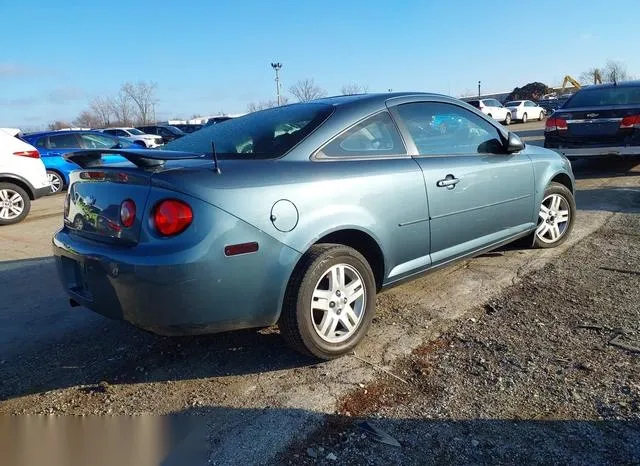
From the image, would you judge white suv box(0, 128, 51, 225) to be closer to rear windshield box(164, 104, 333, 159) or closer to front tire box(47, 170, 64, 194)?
front tire box(47, 170, 64, 194)

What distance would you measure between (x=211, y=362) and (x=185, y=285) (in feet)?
2.74

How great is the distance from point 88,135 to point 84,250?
10973 mm

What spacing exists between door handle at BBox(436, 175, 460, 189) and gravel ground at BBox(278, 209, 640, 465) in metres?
0.92

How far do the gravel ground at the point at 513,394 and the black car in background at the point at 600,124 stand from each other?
18.3 feet

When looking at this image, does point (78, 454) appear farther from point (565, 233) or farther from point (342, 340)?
point (565, 233)

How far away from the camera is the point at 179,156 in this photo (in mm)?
3049

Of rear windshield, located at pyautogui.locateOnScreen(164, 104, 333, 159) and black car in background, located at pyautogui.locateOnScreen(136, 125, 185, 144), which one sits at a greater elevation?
black car in background, located at pyautogui.locateOnScreen(136, 125, 185, 144)

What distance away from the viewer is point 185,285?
2.64 meters

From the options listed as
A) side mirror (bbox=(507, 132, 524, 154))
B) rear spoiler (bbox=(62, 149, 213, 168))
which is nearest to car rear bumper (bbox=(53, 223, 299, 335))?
rear spoiler (bbox=(62, 149, 213, 168))

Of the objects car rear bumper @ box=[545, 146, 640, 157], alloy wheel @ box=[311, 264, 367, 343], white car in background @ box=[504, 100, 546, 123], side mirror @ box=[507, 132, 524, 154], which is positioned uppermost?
white car in background @ box=[504, 100, 546, 123]

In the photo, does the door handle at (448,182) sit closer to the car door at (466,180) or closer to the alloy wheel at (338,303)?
the car door at (466,180)

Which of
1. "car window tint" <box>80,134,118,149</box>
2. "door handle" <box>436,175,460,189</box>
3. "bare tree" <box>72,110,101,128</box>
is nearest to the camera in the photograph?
"door handle" <box>436,175,460,189</box>

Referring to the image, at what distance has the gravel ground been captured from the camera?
232cm

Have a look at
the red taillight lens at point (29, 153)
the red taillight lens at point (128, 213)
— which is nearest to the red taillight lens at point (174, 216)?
the red taillight lens at point (128, 213)
